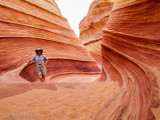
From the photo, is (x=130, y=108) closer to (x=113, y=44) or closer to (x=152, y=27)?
(x=152, y=27)

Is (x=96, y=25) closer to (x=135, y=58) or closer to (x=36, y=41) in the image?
(x=36, y=41)

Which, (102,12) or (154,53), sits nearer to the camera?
(154,53)

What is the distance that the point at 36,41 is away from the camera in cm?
458

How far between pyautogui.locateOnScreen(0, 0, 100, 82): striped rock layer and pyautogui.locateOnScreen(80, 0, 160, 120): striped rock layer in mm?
1948

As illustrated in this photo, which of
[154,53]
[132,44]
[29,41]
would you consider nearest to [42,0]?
[29,41]

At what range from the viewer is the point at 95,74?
626 cm

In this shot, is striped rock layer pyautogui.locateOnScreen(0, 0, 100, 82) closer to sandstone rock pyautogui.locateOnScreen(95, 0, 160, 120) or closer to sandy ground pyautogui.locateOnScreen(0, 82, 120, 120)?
sandy ground pyautogui.locateOnScreen(0, 82, 120, 120)

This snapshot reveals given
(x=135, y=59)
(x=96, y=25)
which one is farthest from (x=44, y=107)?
(x=96, y=25)

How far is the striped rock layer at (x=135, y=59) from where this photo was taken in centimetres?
122

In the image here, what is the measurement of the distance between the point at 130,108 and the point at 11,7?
4.72m

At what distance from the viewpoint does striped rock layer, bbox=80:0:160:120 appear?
1.22m

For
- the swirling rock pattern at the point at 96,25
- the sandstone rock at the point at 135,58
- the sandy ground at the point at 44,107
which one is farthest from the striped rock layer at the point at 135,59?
the swirling rock pattern at the point at 96,25

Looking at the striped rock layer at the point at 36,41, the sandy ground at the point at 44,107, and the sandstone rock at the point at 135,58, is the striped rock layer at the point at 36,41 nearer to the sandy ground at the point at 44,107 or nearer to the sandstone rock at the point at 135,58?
the sandy ground at the point at 44,107

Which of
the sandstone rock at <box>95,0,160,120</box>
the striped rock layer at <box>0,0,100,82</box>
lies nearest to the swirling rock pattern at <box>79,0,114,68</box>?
the striped rock layer at <box>0,0,100,82</box>
